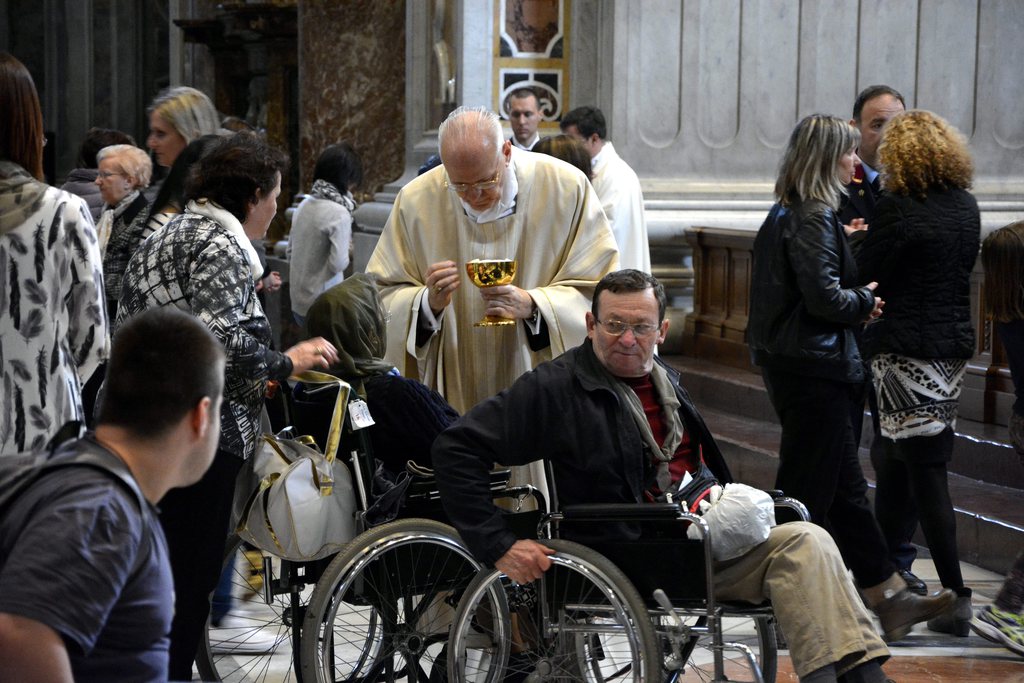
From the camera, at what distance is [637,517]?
11.6ft

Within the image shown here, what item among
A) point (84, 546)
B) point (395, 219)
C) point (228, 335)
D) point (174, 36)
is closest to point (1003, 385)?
point (395, 219)

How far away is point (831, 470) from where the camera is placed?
4.92m

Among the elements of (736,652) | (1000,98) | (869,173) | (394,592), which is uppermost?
(1000,98)

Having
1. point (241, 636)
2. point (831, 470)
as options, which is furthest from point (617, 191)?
point (241, 636)

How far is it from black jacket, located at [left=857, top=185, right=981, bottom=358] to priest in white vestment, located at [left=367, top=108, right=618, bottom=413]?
1.09 metres

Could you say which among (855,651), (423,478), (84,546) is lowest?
(855,651)

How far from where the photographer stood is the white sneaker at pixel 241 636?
475 cm

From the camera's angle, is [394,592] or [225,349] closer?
[225,349]

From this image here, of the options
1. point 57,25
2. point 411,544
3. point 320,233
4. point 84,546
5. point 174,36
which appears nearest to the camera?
point 84,546

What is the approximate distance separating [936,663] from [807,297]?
1230 mm

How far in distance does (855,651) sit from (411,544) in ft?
3.78

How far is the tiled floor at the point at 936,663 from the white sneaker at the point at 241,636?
3.5 inches

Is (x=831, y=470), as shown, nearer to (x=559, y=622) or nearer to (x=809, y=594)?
(x=809, y=594)

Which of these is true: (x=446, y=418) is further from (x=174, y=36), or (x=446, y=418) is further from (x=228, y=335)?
(x=174, y=36)
